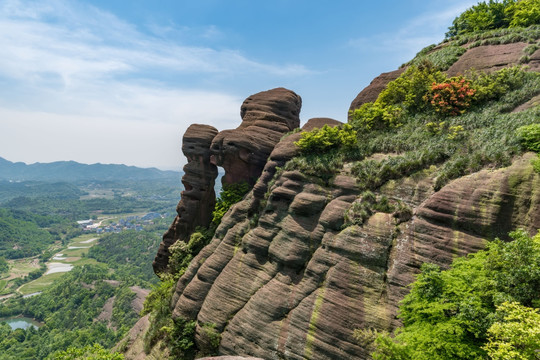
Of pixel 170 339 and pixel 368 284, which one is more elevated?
pixel 368 284

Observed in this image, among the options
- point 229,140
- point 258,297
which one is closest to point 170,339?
point 258,297

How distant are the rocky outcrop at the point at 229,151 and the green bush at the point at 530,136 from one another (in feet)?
61.8

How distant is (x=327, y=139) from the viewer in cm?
2044

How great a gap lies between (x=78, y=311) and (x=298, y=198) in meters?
111

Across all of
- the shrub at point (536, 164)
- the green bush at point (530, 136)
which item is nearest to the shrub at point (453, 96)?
the green bush at point (530, 136)

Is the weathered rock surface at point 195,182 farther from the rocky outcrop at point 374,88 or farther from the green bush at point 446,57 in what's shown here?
the green bush at point 446,57

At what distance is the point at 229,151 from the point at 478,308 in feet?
74.7

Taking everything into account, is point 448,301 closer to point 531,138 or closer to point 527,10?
point 531,138

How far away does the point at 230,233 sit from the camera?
74.2ft

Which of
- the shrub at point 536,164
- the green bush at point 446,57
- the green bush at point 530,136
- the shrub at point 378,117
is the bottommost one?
the shrub at point 536,164

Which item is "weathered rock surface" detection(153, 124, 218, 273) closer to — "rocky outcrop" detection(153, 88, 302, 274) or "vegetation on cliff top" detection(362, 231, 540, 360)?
"rocky outcrop" detection(153, 88, 302, 274)

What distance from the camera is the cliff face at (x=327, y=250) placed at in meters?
13.2

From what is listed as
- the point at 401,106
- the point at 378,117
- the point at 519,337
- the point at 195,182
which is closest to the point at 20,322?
the point at 195,182

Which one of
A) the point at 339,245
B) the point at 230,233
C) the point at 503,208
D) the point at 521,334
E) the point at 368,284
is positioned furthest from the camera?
the point at 230,233
